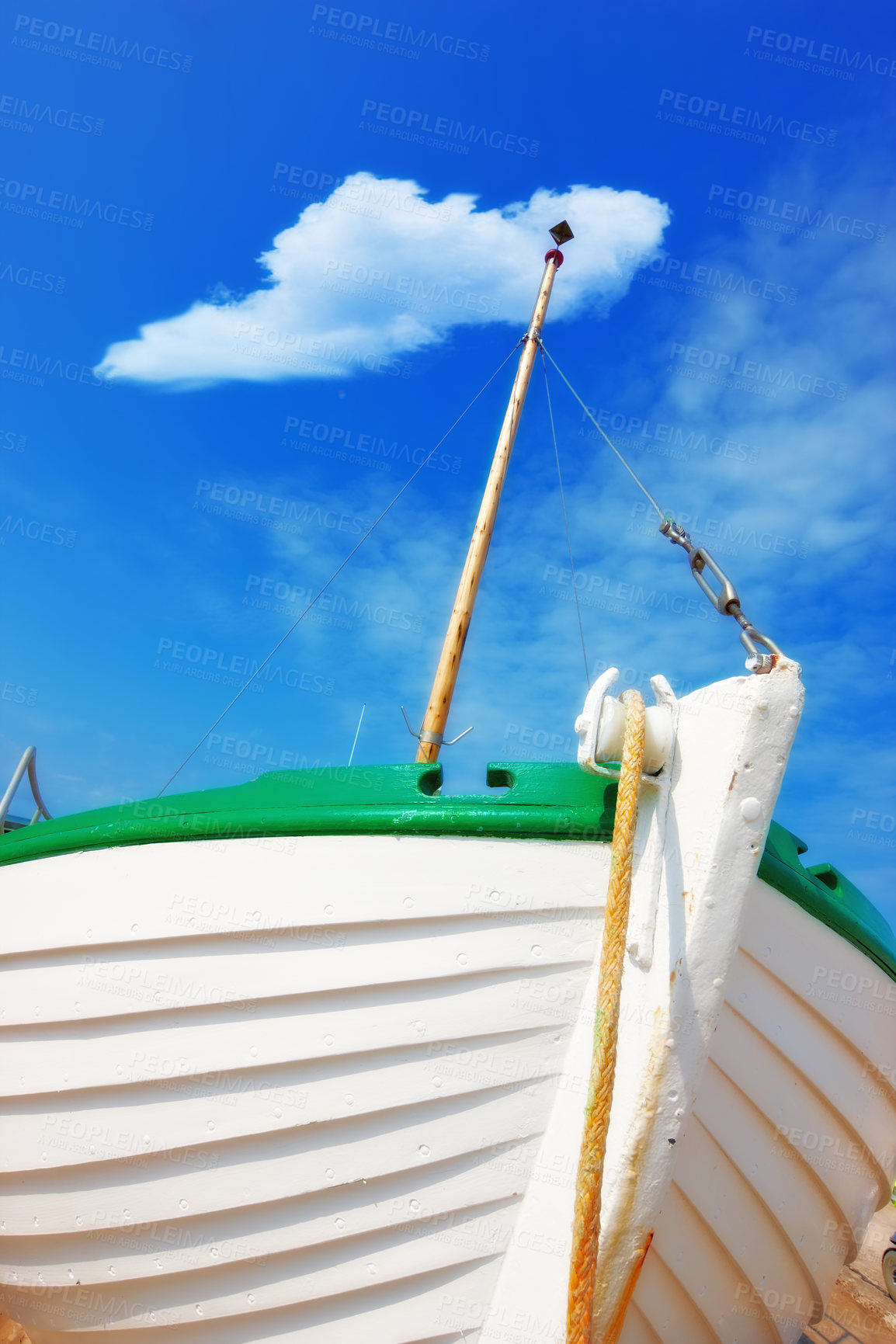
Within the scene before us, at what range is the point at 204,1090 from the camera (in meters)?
2.10

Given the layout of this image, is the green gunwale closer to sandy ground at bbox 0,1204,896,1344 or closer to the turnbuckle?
the turnbuckle

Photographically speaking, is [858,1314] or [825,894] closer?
[825,894]

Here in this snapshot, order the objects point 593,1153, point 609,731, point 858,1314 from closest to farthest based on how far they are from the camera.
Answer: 1. point 593,1153
2. point 609,731
3. point 858,1314

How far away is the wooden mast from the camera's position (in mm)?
4922

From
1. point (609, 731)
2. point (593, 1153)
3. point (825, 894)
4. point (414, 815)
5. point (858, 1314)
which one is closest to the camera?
point (593, 1153)

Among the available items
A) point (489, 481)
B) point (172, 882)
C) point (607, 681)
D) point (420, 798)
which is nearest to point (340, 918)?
point (420, 798)

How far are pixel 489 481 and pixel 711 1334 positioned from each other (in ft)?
16.1

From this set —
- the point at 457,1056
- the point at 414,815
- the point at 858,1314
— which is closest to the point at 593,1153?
the point at 457,1056

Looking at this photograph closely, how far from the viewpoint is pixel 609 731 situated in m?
1.94

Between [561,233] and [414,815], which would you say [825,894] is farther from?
[561,233]

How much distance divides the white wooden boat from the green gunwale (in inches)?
0.4

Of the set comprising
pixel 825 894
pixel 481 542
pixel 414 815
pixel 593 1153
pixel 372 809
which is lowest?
pixel 593 1153

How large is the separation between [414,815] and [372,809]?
5.6 inches

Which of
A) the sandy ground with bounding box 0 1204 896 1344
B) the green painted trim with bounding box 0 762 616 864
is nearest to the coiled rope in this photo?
the green painted trim with bounding box 0 762 616 864
